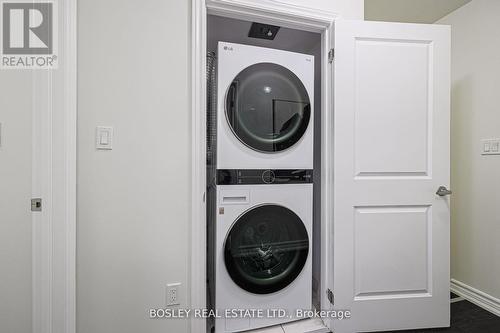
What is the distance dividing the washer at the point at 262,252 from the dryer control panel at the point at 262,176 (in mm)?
27

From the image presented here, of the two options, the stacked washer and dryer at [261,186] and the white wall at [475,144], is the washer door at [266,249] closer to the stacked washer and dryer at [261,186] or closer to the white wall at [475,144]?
the stacked washer and dryer at [261,186]

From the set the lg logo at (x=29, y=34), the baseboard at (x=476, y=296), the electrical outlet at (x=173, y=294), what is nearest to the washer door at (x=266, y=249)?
the electrical outlet at (x=173, y=294)

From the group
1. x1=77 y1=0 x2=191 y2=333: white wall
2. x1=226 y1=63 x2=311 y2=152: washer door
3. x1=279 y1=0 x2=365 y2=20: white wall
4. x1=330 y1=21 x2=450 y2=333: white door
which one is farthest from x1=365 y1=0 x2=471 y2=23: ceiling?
x1=77 y1=0 x2=191 y2=333: white wall

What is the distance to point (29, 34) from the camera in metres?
1.04

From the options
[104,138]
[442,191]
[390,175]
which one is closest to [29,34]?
[104,138]

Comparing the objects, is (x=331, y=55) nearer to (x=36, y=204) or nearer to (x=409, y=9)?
(x=409, y=9)

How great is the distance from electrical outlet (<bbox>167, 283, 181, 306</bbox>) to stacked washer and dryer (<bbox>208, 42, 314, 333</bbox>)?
272 mm

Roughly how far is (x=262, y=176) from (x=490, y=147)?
1794 millimetres

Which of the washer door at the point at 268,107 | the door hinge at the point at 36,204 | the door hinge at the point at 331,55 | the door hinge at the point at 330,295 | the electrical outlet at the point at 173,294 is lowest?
the door hinge at the point at 330,295

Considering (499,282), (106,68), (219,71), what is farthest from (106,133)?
(499,282)

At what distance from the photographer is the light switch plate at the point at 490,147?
1679 millimetres

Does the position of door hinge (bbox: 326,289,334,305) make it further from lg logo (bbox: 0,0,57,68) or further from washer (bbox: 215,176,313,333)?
lg logo (bbox: 0,0,57,68)

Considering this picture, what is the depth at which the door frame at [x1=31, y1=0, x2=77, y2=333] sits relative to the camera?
1.03 meters

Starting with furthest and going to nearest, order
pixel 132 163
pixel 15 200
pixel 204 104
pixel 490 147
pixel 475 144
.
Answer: pixel 475 144 → pixel 490 147 → pixel 204 104 → pixel 132 163 → pixel 15 200
